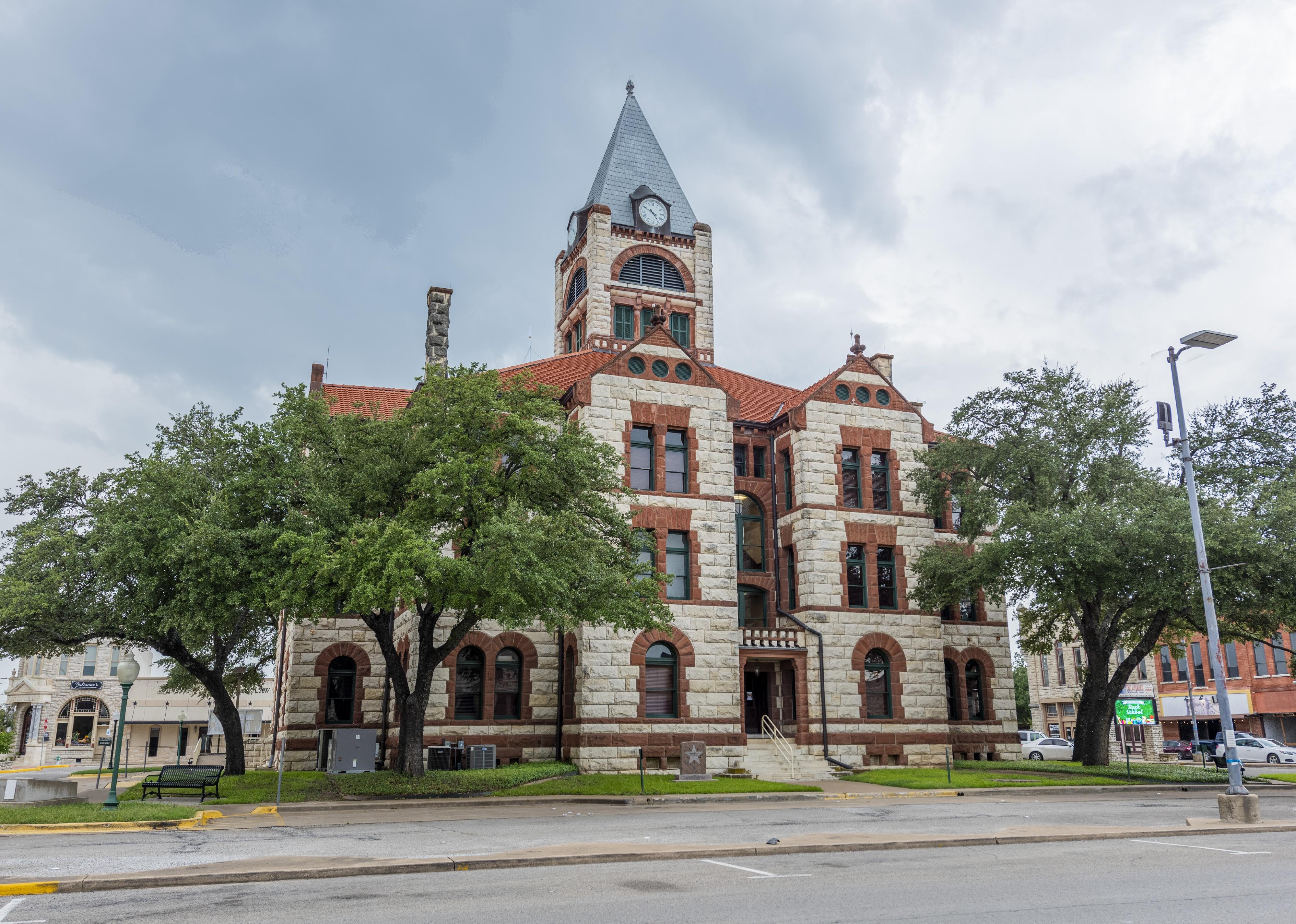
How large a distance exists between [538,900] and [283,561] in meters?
15.0

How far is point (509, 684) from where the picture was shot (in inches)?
1283

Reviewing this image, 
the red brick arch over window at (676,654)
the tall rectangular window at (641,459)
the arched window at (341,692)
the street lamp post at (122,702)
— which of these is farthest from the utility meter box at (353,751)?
the tall rectangular window at (641,459)

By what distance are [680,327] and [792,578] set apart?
58.0 feet

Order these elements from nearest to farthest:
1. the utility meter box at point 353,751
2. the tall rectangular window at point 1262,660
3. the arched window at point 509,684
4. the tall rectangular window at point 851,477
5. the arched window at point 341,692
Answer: the utility meter box at point 353,751 < the arched window at point 509,684 < the arched window at point 341,692 < the tall rectangular window at point 851,477 < the tall rectangular window at point 1262,660

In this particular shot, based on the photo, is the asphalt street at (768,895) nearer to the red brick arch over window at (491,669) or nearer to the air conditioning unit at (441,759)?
the air conditioning unit at (441,759)

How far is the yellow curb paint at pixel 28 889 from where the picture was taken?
36.6 feet

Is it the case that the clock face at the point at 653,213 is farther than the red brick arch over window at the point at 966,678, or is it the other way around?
the clock face at the point at 653,213

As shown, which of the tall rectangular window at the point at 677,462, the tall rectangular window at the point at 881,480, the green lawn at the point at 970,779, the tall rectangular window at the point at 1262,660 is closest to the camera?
the green lawn at the point at 970,779

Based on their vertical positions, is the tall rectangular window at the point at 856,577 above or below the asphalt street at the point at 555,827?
above

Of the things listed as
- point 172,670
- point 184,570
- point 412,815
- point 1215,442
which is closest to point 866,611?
point 1215,442

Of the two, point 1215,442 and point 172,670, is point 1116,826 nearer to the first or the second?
point 1215,442

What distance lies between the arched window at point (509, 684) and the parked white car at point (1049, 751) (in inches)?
1144

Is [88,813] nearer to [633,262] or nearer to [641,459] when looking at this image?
[641,459]

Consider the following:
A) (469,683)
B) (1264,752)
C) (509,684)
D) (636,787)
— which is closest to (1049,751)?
(1264,752)
